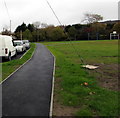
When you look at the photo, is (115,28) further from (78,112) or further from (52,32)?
(78,112)

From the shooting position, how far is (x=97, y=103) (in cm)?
417

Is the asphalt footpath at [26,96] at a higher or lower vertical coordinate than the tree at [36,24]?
lower

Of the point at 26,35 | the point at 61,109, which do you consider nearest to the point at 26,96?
the point at 61,109

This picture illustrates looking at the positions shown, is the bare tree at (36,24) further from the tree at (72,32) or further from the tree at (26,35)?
the tree at (72,32)

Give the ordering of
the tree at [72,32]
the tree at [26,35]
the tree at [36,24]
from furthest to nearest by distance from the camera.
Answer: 1. the tree at [36,24]
2. the tree at [72,32]
3. the tree at [26,35]

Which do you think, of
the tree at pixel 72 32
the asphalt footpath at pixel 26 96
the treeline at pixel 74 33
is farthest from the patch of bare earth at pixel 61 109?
the tree at pixel 72 32

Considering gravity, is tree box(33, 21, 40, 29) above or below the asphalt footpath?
above

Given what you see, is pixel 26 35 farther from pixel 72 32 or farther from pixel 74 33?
pixel 74 33

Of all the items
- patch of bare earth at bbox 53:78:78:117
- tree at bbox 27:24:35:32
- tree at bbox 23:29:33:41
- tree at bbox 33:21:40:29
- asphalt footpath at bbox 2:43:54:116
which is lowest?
patch of bare earth at bbox 53:78:78:117

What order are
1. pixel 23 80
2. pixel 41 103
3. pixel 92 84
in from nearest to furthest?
pixel 41 103 → pixel 92 84 → pixel 23 80

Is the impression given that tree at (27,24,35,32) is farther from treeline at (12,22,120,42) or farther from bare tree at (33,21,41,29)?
treeline at (12,22,120,42)

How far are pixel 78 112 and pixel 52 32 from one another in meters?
62.9

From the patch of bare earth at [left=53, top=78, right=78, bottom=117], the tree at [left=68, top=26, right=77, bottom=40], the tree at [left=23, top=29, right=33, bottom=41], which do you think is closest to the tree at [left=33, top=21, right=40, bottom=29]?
the tree at [left=23, top=29, right=33, bottom=41]

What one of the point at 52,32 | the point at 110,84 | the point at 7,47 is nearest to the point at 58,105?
the point at 110,84
